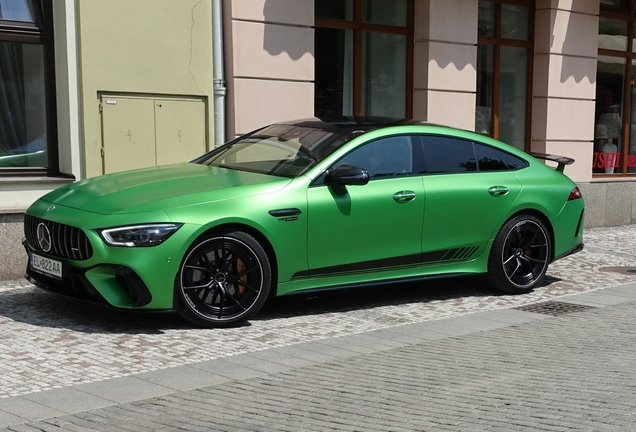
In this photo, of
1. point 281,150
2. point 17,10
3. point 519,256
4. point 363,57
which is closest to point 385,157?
point 281,150

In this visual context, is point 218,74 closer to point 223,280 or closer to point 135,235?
point 223,280

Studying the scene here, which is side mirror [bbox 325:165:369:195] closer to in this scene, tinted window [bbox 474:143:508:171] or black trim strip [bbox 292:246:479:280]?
black trim strip [bbox 292:246:479:280]

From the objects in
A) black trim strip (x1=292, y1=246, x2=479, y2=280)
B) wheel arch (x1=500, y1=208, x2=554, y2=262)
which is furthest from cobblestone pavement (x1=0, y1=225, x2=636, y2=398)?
wheel arch (x1=500, y1=208, x2=554, y2=262)

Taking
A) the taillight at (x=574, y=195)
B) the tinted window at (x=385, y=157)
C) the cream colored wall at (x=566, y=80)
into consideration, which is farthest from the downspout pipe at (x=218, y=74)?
the cream colored wall at (x=566, y=80)

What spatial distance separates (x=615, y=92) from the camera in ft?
56.2

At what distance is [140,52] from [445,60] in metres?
5.06

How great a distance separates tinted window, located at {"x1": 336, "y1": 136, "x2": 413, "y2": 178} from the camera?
812 centimetres

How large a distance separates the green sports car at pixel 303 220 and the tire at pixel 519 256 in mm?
16

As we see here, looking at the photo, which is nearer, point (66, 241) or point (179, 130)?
point (66, 241)

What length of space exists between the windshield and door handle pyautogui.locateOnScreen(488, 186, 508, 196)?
4.83 feet

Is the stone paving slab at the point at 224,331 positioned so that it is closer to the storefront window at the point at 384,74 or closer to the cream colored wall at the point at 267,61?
the cream colored wall at the point at 267,61

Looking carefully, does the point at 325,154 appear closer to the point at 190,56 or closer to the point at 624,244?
the point at 190,56

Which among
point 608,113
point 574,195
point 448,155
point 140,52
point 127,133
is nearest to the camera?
point 448,155

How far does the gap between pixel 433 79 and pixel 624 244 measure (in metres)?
3.59
